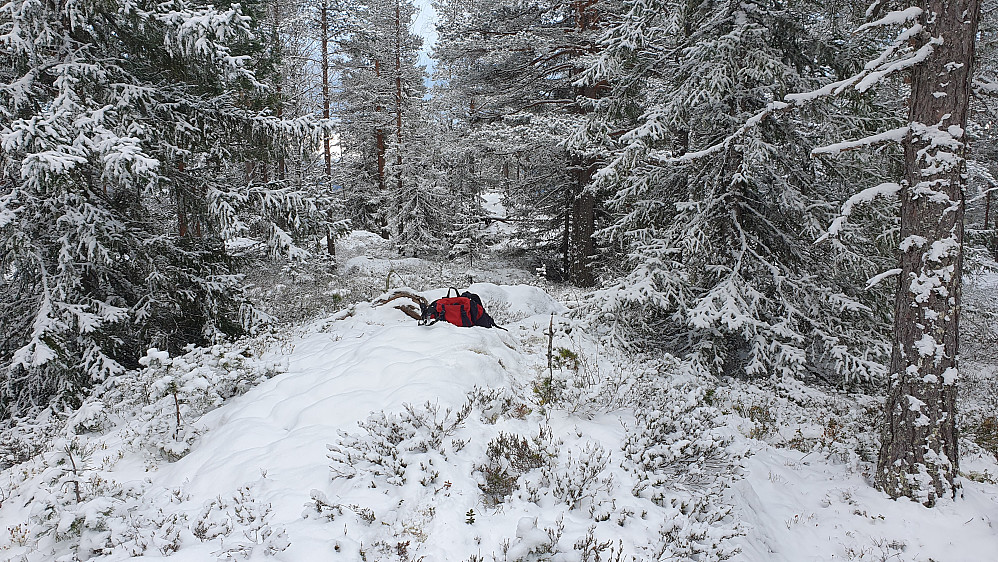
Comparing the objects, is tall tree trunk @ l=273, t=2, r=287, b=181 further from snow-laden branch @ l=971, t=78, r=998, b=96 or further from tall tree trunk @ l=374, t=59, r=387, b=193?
snow-laden branch @ l=971, t=78, r=998, b=96

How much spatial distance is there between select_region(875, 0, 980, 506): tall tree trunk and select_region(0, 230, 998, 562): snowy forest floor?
396mm

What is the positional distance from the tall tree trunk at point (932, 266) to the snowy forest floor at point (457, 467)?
1.30 feet

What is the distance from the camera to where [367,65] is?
20844 mm

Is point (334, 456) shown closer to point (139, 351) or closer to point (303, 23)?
point (139, 351)

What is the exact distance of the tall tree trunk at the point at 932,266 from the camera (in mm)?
3932

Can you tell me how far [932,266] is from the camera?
409 centimetres

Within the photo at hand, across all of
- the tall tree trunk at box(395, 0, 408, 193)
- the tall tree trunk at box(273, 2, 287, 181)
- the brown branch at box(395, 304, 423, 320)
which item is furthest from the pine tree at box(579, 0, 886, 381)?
the tall tree trunk at box(395, 0, 408, 193)

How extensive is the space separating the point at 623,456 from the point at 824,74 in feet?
Result: 21.7

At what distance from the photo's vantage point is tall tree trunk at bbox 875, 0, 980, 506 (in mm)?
3932

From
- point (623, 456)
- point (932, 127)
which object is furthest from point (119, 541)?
point (932, 127)

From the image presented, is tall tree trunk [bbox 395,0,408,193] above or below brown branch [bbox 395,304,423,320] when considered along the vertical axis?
above

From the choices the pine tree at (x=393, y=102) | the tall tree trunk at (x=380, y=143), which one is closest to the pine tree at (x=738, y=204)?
the pine tree at (x=393, y=102)

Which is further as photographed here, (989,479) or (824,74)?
(824,74)

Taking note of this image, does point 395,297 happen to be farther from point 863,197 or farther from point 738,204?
point 863,197
